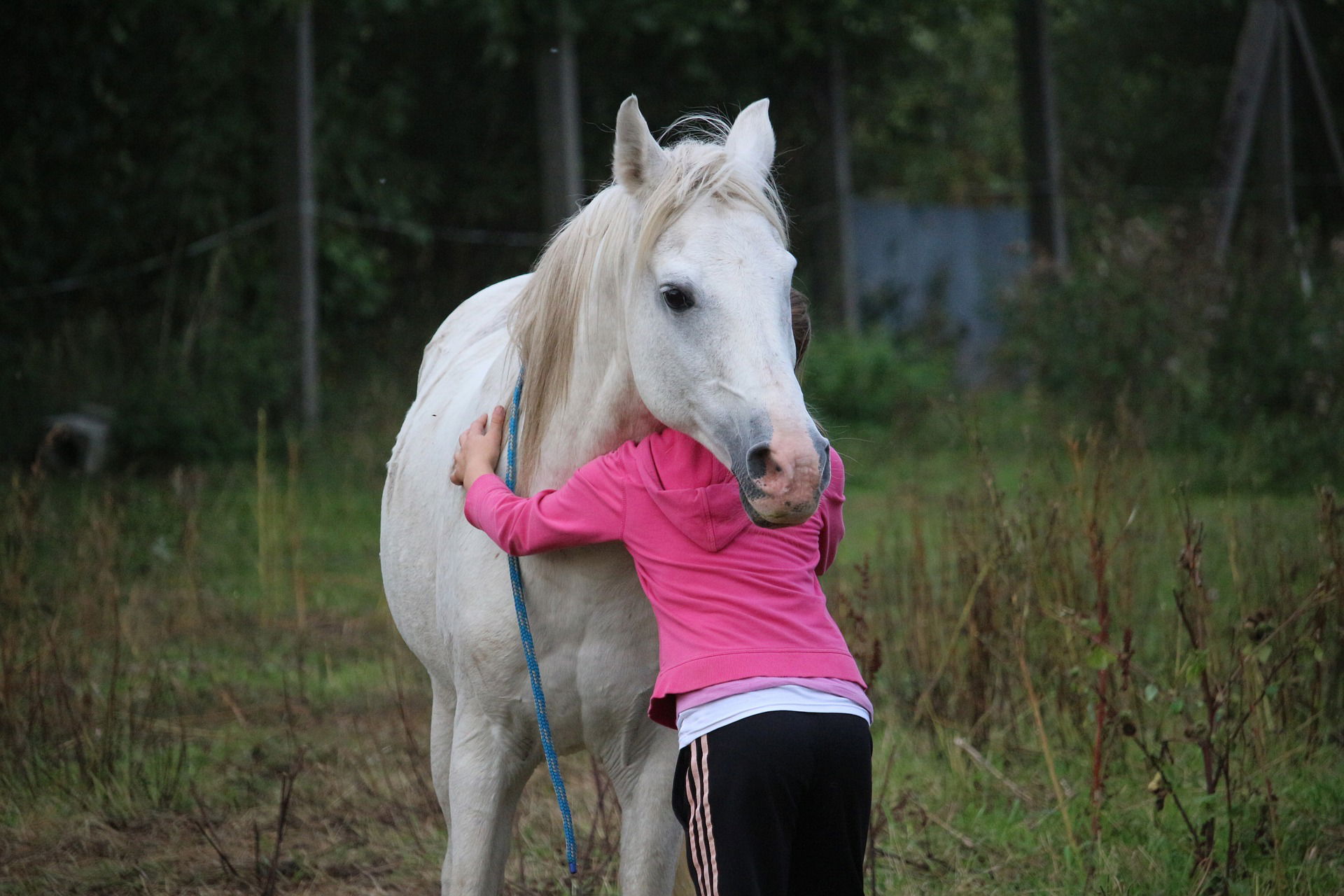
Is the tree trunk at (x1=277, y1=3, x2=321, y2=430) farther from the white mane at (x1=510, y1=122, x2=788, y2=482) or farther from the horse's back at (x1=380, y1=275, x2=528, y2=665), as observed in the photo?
the white mane at (x1=510, y1=122, x2=788, y2=482)

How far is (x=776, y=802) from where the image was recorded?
1.93 meters

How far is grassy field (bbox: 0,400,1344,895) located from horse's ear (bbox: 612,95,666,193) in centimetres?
92

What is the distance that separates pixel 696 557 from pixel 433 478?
0.92 meters

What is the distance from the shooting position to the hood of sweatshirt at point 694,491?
6.59ft

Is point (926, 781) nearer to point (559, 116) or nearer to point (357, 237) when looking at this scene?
point (559, 116)

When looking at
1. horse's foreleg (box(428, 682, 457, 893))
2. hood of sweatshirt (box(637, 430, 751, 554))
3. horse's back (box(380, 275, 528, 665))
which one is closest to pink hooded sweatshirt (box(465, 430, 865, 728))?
hood of sweatshirt (box(637, 430, 751, 554))

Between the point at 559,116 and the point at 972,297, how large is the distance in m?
6.63

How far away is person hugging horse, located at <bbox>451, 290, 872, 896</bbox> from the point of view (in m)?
1.93

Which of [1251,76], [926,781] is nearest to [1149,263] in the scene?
[1251,76]

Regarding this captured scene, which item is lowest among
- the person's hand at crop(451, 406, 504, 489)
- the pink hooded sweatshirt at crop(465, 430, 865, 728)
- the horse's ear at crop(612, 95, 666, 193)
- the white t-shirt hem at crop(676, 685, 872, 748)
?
the white t-shirt hem at crop(676, 685, 872, 748)

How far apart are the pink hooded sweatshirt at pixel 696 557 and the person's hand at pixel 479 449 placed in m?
0.21

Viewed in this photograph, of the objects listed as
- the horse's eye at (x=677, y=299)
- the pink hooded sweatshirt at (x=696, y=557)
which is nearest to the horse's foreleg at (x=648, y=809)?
the pink hooded sweatshirt at (x=696, y=557)

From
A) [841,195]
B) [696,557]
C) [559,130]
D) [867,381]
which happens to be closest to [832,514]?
[696,557]

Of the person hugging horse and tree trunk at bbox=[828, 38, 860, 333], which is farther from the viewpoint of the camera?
tree trunk at bbox=[828, 38, 860, 333]
